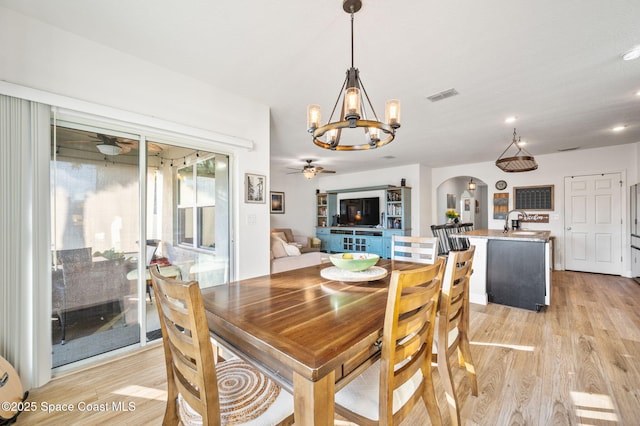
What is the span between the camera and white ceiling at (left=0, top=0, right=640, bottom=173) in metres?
1.76

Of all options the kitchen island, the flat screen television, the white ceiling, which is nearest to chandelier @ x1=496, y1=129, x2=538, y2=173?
the white ceiling

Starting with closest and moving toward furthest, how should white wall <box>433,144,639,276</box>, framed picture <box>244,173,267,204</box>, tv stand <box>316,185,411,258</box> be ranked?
framed picture <box>244,173,267,204</box> < white wall <box>433,144,639,276</box> < tv stand <box>316,185,411,258</box>

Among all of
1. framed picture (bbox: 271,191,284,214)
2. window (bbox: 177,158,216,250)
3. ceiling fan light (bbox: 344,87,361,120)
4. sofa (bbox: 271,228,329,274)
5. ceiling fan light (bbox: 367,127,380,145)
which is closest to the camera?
ceiling fan light (bbox: 344,87,361,120)

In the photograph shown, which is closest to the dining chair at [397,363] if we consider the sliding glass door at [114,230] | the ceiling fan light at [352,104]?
the ceiling fan light at [352,104]

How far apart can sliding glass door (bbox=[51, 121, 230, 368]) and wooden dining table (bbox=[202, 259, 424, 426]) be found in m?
1.13

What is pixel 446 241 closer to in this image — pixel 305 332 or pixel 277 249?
pixel 277 249

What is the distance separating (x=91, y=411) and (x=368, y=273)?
1.98 meters

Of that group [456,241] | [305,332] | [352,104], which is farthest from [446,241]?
[305,332]

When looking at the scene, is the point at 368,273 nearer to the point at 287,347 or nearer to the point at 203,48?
the point at 287,347

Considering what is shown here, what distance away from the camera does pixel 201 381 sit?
0.93 meters

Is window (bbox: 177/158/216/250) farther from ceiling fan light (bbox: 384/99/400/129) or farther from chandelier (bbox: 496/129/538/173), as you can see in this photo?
chandelier (bbox: 496/129/538/173)

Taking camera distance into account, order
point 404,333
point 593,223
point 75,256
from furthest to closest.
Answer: point 593,223
point 75,256
point 404,333

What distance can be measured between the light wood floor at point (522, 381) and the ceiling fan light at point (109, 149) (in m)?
1.78

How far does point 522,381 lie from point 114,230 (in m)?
3.49
